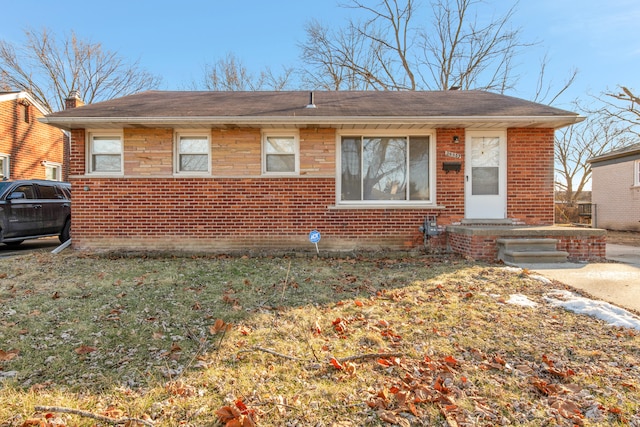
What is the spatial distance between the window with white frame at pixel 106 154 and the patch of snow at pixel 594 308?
8502 millimetres

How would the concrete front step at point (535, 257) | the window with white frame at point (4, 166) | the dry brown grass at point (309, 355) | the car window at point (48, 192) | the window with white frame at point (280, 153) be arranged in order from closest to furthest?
the dry brown grass at point (309, 355) < the concrete front step at point (535, 257) < the window with white frame at point (280, 153) < the car window at point (48, 192) < the window with white frame at point (4, 166)

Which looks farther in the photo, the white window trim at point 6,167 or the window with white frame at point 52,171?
the window with white frame at point 52,171

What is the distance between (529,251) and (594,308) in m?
2.80

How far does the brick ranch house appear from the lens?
7773mm

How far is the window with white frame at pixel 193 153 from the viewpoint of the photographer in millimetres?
7871

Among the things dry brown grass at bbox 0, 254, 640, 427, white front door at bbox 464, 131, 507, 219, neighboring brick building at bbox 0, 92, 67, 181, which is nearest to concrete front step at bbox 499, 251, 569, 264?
dry brown grass at bbox 0, 254, 640, 427

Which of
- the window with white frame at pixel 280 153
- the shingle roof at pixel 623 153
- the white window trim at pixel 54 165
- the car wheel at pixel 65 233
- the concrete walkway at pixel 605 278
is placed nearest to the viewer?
the concrete walkway at pixel 605 278

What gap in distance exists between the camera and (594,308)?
12.5ft

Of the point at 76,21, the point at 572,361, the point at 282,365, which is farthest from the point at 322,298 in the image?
the point at 76,21

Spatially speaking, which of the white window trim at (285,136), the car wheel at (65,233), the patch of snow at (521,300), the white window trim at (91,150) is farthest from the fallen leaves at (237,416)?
the car wheel at (65,233)

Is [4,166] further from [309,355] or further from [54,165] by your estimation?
[309,355]

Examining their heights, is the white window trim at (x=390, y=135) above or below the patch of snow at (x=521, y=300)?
above

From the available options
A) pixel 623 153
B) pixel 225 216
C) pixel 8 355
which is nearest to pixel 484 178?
pixel 225 216

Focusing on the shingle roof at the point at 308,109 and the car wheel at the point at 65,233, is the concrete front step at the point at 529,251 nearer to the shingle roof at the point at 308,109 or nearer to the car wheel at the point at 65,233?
the shingle roof at the point at 308,109
